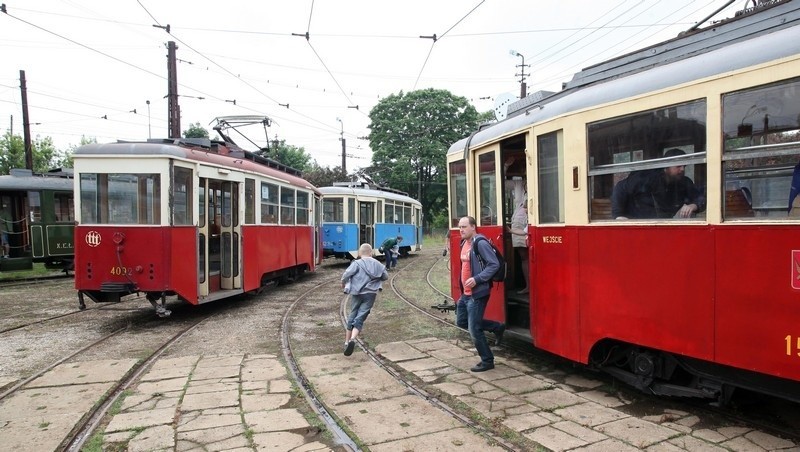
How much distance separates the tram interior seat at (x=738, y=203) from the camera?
3.47 m

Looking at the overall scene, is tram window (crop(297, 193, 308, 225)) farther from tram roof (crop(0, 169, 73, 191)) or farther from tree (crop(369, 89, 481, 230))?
tree (crop(369, 89, 481, 230))

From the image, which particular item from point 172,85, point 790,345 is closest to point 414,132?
point 172,85

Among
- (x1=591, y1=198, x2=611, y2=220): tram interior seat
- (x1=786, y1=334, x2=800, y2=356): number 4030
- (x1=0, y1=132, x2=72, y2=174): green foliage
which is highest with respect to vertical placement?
(x1=0, y1=132, x2=72, y2=174): green foliage

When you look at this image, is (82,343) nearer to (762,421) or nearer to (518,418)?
(518,418)

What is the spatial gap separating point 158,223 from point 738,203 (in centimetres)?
787

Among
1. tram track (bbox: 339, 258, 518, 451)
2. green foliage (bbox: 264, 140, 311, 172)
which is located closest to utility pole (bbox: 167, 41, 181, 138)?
tram track (bbox: 339, 258, 518, 451)

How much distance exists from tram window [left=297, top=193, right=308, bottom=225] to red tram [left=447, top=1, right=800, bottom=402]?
30.1 ft

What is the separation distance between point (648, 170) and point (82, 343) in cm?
781

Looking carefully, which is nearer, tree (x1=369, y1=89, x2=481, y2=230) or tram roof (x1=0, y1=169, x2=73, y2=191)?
tram roof (x1=0, y1=169, x2=73, y2=191)

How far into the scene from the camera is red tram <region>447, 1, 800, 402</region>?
3266 mm

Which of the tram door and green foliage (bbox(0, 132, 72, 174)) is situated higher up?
green foliage (bbox(0, 132, 72, 174))

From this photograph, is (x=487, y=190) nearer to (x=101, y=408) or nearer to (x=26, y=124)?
(x=101, y=408)

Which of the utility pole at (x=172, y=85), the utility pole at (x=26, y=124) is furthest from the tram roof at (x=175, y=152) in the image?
the utility pole at (x=26, y=124)

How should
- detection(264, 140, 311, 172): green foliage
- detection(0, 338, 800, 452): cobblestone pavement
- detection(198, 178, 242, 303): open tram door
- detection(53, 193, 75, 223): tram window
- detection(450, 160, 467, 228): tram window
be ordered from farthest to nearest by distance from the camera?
detection(264, 140, 311, 172): green foliage
detection(53, 193, 75, 223): tram window
detection(198, 178, 242, 303): open tram door
detection(450, 160, 467, 228): tram window
detection(0, 338, 800, 452): cobblestone pavement
